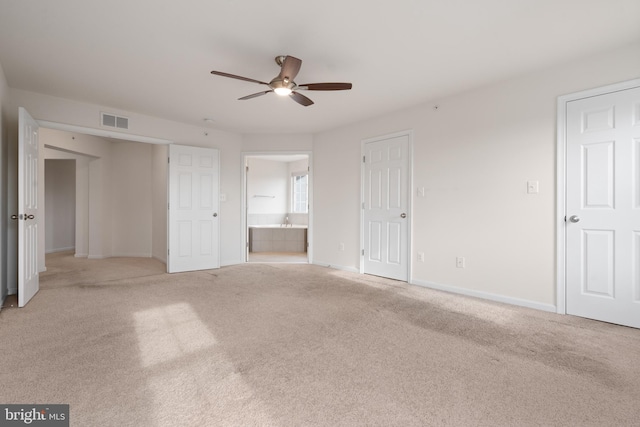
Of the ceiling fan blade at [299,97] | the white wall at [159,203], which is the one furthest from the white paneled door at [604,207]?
the white wall at [159,203]

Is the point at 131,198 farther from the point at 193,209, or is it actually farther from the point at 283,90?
the point at 283,90

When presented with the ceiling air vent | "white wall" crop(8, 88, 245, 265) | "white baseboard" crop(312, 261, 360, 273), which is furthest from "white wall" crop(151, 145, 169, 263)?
"white baseboard" crop(312, 261, 360, 273)

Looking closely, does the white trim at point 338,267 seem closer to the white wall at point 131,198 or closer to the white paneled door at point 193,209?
the white paneled door at point 193,209

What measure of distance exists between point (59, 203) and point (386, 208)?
7.68 m

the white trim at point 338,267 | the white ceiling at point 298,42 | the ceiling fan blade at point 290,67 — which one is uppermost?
the white ceiling at point 298,42

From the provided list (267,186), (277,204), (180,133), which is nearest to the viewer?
(180,133)

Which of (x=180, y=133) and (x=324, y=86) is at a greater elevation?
(x=180, y=133)

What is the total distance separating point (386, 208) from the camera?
467 cm

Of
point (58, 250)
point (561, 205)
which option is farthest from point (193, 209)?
point (561, 205)

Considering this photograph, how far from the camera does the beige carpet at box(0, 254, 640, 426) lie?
1559 millimetres

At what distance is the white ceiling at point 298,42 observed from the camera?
2250 millimetres

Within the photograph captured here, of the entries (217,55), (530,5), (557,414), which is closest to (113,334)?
(217,55)

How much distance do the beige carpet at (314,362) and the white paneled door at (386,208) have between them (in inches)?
43.4

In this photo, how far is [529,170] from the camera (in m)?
3.27
